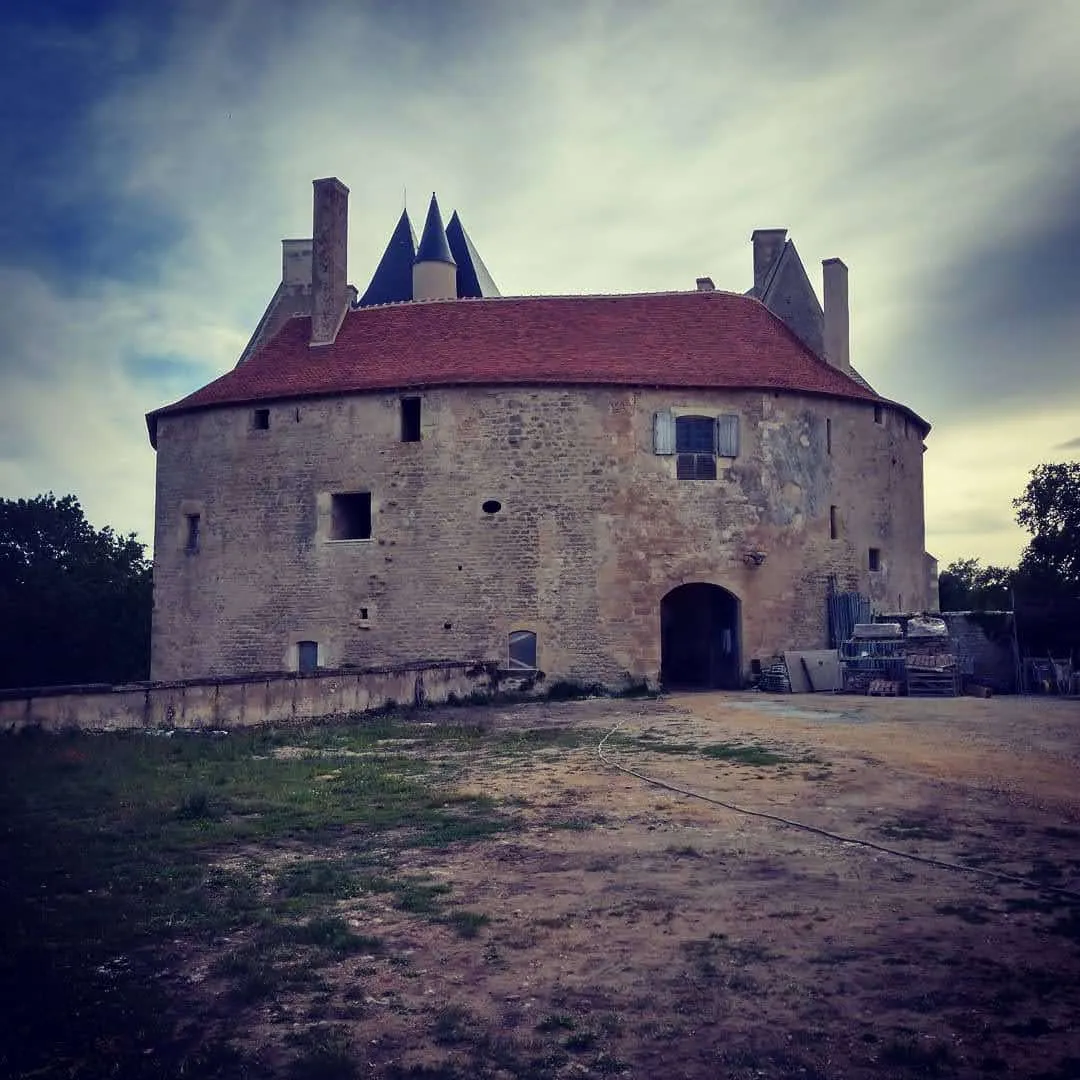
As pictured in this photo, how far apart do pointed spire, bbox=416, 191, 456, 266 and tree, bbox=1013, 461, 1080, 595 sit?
22.6 m

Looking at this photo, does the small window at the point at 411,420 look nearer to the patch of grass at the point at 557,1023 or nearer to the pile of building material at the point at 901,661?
the pile of building material at the point at 901,661

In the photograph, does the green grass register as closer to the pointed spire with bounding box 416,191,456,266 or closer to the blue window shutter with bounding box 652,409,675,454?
the blue window shutter with bounding box 652,409,675,454

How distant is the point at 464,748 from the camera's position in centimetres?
1293

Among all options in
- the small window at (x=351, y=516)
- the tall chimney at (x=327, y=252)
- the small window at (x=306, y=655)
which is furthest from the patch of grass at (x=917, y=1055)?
the tall chimney at (x=327, y=252)

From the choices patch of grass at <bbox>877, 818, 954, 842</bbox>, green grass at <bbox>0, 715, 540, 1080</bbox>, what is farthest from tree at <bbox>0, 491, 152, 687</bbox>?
patch of grass at <bbox>877, 818, 954, 842</bbox>

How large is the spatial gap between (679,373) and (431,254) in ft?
55.1

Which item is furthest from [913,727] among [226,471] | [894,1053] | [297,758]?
[226,471]

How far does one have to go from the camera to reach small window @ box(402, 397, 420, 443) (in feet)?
71.8

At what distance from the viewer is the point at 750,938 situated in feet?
17.8

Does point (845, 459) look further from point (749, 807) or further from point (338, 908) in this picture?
point (338, 908)

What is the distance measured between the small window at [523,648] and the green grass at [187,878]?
25.5 feet

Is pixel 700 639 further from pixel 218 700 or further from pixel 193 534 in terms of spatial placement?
pixel 218 700

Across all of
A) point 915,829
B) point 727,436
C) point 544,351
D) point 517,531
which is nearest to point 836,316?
point 727,436

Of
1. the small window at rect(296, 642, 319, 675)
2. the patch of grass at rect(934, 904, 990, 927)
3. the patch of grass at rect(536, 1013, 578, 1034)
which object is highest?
the small window at rect(296, 642, 319, 675)
